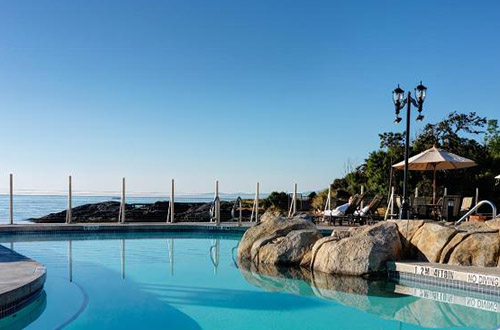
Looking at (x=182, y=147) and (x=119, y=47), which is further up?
(x=119, y=47)

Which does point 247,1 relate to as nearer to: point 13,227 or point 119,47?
point 119,47

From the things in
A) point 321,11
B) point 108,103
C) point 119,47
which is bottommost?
point 108,103

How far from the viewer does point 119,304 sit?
547 cm

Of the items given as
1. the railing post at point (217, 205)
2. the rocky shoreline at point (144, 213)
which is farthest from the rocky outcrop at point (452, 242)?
the rocky shoreline at point (144, 213)

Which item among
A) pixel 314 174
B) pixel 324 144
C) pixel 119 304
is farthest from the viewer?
pixel 314 174

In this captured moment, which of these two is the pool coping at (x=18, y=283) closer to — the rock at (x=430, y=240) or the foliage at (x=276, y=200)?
the rock at (x=430, y=240)

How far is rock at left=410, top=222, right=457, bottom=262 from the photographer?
6992 millimetres

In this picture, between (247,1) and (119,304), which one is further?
(247,1)

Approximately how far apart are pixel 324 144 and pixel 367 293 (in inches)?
553

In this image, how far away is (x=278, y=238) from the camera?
8469 millimetres

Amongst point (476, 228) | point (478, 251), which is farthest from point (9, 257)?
point (476, 228)

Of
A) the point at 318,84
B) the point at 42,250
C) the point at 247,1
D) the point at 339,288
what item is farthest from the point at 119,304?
the point at 318,84

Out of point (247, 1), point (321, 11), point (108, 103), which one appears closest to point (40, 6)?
point (108, 103)

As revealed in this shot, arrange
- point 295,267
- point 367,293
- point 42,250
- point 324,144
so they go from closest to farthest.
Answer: point 367,293
point 295,267
point 42,250
point 324,144
